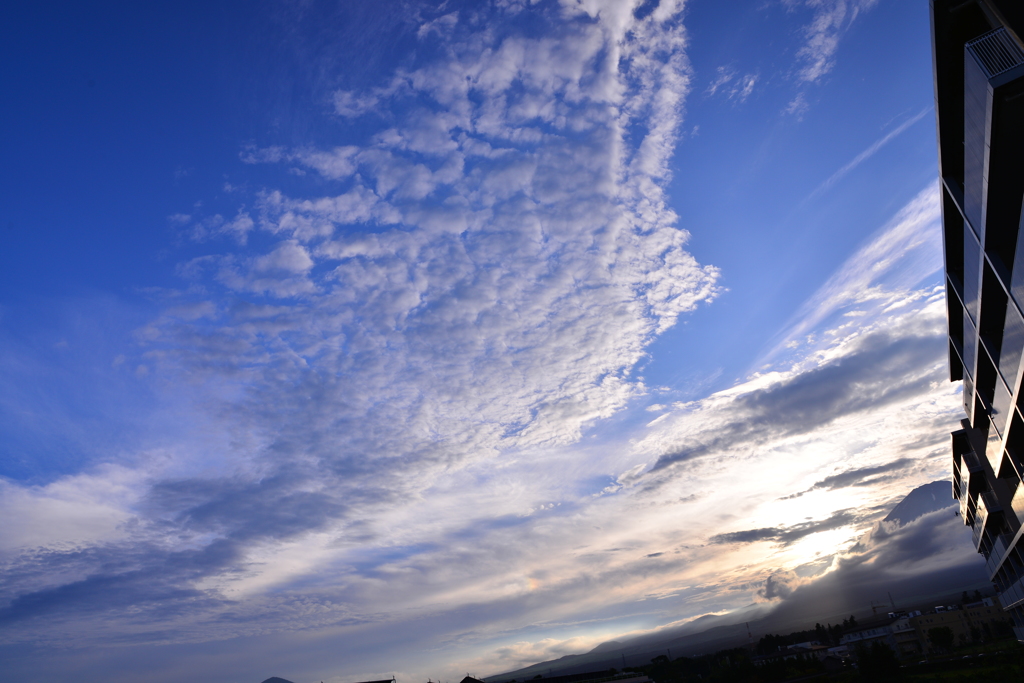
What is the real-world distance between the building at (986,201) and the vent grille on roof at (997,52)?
0.09ft

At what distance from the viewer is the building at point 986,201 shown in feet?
48.4

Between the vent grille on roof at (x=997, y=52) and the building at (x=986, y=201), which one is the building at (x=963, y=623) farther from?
the vent grille on roof at (x=997, y=52)

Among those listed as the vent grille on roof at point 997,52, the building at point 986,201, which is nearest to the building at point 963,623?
the building at point 986,201

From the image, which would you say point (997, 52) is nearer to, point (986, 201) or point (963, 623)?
point (986, 201)

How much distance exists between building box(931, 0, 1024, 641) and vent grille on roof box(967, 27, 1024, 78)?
0.09 ft

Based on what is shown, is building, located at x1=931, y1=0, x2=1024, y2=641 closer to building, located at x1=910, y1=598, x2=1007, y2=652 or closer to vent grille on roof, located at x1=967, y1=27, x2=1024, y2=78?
vent grille on roof, located at x1=967, y1=27, x2=1024, y2=78

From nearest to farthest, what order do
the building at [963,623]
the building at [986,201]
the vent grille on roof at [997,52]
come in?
the vent grille on roof at [997,52] → the building at [986,201] → the building at [963,623]

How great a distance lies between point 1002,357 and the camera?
24.7m

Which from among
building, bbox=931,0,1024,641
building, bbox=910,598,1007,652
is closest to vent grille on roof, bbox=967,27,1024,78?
building, bbox=931,0,1024,641

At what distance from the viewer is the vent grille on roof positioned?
14.1 metres

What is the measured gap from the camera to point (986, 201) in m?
17.8

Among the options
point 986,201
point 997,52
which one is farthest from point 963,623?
point 997,52

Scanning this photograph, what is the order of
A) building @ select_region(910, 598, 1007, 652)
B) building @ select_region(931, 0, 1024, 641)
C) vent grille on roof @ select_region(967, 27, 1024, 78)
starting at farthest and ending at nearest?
building @ select_region(910, 598, 1007, 652) → building @ select_region(931, 0, 1024, 641) → vent grille on roof @ select_region(967, 27, 1024, 78)

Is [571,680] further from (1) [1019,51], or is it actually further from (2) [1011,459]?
(1) [1019,51]
